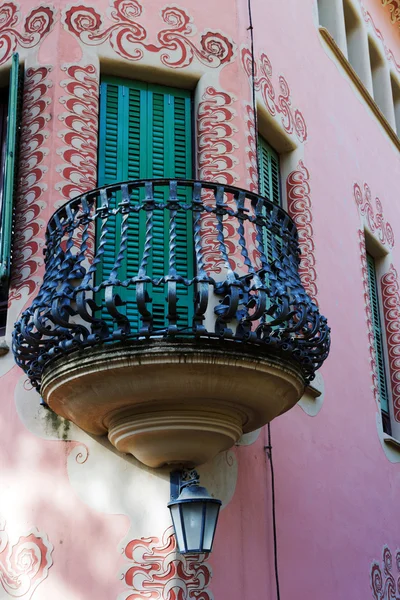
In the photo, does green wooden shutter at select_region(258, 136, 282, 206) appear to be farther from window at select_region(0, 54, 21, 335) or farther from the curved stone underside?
the curved stone underside

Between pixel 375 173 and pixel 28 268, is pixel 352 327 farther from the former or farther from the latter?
pixel 28 268

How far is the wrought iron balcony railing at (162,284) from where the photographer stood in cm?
589

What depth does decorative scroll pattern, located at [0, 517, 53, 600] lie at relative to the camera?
6.11 meters

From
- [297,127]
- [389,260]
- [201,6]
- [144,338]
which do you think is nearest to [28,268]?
[144,338]

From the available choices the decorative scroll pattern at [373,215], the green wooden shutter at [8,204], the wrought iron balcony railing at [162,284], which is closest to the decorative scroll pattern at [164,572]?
the wrought iron balcony railing at [162,284]

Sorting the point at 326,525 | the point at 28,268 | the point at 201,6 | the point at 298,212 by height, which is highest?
the point at 201,6

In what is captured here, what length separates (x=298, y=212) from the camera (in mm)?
8914

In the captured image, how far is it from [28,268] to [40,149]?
1.06m

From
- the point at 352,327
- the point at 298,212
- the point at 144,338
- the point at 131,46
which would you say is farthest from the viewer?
the point at 352,327

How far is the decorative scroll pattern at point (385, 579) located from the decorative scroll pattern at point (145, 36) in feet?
17.0

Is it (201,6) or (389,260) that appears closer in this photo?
(201,6)

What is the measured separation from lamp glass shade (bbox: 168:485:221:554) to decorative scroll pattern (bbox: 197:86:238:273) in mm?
2146

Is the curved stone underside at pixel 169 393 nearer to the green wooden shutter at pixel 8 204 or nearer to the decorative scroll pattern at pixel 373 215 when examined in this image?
the green wooden shutter at pixel 8 204

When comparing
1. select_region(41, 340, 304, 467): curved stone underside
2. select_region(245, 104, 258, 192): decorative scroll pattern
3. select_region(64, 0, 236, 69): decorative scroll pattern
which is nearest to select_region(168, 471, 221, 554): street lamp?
select_region(41, 340, 304, 467): curved stone underside
